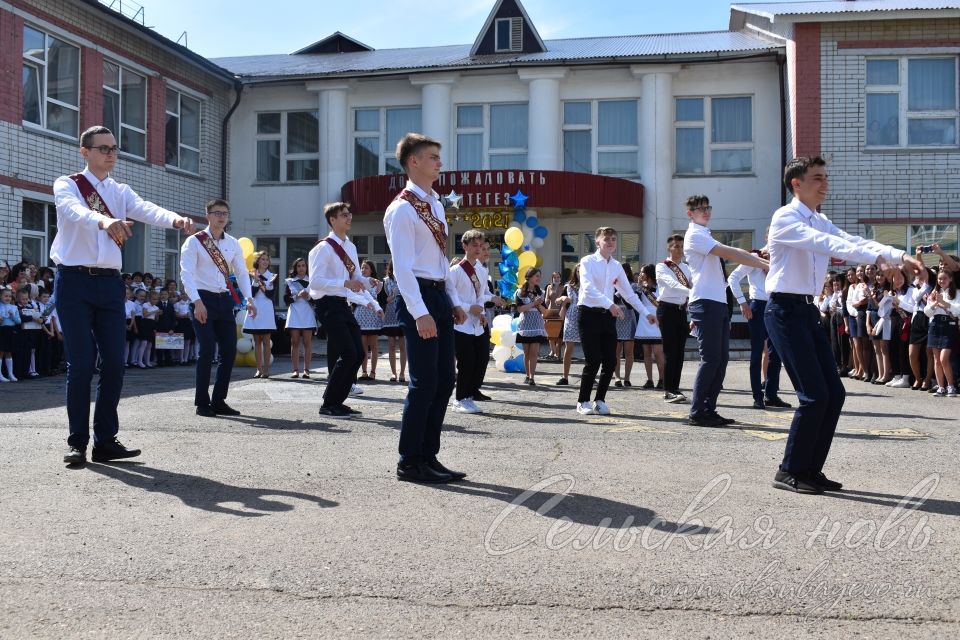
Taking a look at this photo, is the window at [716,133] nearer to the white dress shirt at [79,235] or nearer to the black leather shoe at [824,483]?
the black leather shoe at [824,483]

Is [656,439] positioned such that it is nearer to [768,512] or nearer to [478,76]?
[768,512]

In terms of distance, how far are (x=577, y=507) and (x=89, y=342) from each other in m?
3.41

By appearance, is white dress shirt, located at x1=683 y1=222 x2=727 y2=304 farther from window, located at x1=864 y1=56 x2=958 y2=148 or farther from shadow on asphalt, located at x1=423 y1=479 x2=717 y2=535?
window, located at x1=864 y1=56 x2=958 y2=148

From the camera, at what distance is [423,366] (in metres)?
5.52

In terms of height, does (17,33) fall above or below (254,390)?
above

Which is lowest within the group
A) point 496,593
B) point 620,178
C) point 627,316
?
point 496,593

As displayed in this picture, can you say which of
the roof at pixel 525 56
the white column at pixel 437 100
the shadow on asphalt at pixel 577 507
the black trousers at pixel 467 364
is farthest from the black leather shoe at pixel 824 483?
the white column at pixel 437 100

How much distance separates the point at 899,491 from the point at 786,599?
230 cm

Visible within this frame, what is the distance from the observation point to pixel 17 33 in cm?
1973

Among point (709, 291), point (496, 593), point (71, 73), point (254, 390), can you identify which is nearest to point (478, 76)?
point (71, 73)

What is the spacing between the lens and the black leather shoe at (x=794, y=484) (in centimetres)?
526

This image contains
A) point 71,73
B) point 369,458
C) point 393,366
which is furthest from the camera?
point 71,73

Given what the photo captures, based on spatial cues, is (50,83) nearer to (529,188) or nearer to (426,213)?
(529,188)

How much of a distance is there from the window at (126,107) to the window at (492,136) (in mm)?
8689
